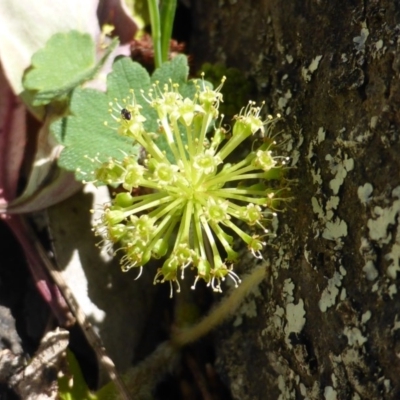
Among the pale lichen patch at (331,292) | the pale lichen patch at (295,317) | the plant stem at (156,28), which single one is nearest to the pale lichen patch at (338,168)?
the pale lichen patch at (331,292)

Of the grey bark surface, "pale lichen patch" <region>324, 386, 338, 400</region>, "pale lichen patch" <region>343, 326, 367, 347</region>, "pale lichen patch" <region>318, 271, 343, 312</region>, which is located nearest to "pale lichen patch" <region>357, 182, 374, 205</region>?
the grey bark surface

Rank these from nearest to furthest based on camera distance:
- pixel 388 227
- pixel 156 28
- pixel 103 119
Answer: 1. pixel 388 227
2. pixel 103 119
3. pixel 156 28

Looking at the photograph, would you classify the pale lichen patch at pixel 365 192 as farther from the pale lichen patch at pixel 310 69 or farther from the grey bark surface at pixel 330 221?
the pale lichen patch at pixel 310 69

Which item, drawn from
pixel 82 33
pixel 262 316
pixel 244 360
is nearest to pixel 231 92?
pixel 82 33

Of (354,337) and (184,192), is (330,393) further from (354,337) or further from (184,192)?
(184,192)

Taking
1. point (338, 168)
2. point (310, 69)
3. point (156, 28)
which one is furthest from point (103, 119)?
point (338, 168)
